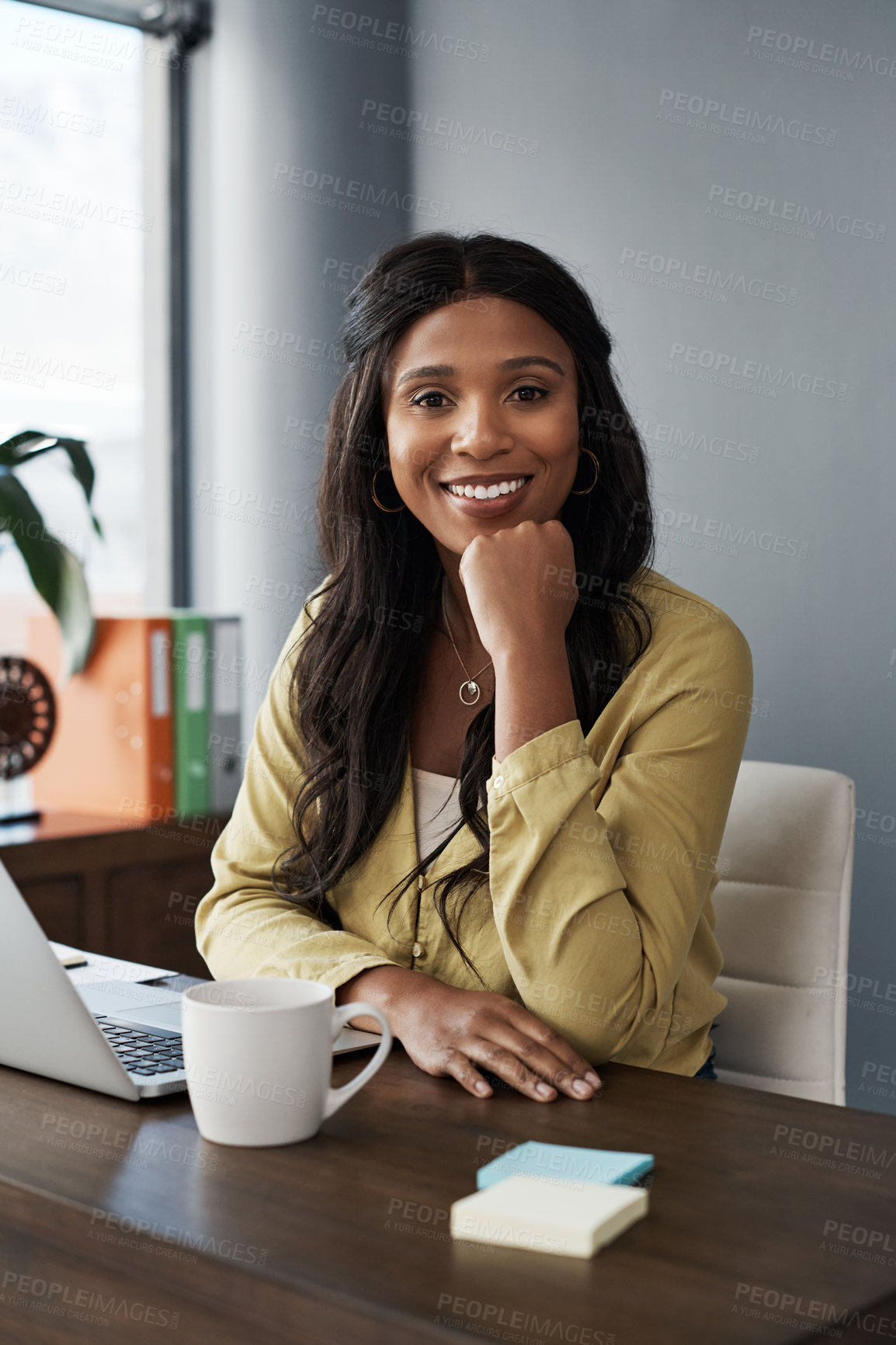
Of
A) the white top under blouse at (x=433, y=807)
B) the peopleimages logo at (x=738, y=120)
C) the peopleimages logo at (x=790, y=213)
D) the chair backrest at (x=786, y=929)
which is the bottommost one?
the chair backrest at (x=786, y=929)

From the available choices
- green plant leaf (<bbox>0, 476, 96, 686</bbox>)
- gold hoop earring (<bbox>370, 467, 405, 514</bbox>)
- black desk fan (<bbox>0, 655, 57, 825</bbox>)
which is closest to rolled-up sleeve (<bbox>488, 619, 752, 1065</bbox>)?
gold hoop earring (<bbox>370, 467, 405, 514</bbox>)

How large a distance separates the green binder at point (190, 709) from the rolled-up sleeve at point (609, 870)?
1.73 metres

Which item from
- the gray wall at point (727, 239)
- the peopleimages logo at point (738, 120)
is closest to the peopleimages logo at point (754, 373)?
Result: the gray wall at point (727, 239)

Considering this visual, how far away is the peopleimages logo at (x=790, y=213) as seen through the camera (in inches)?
85.5

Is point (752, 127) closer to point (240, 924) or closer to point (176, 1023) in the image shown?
point (240, 924)

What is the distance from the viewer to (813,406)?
2.25m

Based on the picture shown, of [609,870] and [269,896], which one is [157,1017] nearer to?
[269,896]

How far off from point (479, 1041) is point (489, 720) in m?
0.50

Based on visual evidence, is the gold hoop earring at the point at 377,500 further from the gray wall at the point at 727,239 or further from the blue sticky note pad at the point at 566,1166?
the blue sticky note pad at the point at 566,1166

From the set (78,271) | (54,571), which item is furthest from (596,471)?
(78,271)

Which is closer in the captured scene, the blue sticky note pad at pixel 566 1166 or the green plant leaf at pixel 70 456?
the blue sticky note pad at pixel 566 1166

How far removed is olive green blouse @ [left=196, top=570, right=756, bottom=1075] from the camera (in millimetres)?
1150

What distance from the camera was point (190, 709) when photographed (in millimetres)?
2859

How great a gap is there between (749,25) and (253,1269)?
229 centimetres
